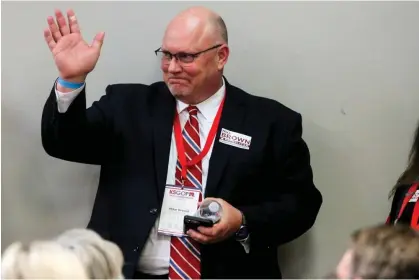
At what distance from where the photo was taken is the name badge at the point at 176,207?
2.10 m

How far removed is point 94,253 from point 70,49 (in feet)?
2.91

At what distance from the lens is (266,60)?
8.20 ft

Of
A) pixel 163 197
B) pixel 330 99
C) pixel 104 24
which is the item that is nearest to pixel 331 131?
pixel 330 99

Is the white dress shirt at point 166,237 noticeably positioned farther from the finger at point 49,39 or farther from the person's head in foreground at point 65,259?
the person's head in foreground at point 65,259

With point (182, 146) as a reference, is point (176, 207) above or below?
below

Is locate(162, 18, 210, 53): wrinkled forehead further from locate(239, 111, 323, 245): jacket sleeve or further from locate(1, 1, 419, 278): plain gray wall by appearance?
locate(239, 111, 323, 245): jacket sleeve

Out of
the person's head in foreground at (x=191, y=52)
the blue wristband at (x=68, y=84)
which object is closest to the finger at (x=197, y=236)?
the person's head in foreground at (x=191, y=52)

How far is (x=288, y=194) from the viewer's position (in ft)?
7.35

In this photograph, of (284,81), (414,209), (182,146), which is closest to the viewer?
(414,209)

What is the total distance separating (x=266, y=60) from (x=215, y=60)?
356 millimetres

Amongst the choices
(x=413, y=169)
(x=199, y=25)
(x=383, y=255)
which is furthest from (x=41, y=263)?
(x=413, y=169)

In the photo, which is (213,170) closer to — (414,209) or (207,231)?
(207,231)

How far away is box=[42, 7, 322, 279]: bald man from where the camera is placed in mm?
2111

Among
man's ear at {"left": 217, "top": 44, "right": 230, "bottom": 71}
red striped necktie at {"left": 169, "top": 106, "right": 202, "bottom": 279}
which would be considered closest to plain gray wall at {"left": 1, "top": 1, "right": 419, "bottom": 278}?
man's ear at {"left": 217, "top": 44, "right": 230, "bottom": 71}
